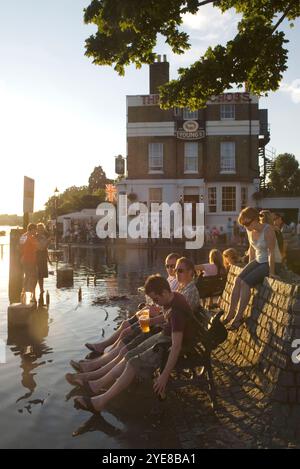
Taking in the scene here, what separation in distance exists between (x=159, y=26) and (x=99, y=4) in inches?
50.7

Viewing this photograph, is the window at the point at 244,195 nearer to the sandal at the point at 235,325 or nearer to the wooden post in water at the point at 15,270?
the wooden post in water at the point at 15,270

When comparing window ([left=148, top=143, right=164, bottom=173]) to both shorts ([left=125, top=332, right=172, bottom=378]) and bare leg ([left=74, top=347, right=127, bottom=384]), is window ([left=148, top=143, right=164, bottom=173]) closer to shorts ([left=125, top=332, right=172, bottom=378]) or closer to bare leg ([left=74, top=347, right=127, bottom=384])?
bare leg ([left=74, top=347, right=127, bottom=384])

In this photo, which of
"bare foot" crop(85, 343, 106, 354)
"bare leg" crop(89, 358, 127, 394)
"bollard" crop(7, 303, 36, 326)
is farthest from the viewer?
"bollard" crop(7, 303, 36, 326)

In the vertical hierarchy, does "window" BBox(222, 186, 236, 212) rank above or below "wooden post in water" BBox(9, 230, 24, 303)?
above

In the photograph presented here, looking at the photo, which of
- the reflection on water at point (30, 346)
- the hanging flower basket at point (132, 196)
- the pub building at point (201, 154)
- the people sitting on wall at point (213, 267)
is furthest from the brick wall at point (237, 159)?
the people sitting on wall at point (213, 267)

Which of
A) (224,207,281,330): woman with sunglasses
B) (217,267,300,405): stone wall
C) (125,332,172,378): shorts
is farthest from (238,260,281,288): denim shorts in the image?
(125,332,172,378): shorts

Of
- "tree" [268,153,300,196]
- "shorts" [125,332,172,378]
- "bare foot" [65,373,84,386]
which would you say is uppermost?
"tree" [268,153,300,196]

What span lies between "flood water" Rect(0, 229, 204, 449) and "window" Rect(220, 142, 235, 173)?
91.9 feet

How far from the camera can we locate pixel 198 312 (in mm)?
6738

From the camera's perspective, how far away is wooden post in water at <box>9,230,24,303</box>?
11.5m

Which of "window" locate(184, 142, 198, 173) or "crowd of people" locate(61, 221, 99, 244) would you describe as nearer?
"window" locate(184, 142, 198, 173)

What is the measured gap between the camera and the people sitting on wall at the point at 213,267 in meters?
9.16

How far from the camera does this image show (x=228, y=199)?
40.2m

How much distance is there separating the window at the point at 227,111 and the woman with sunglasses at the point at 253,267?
3478cm
